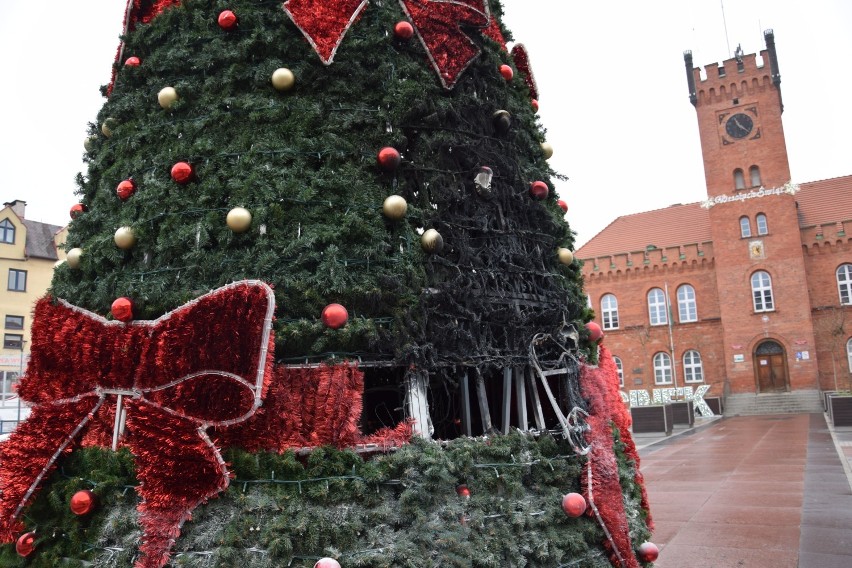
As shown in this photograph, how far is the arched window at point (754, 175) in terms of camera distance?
3428 centimetres

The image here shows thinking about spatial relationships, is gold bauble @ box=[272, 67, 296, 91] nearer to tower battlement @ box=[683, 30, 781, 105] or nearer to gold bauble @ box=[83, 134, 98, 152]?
gold bauble @ box=[83, 134, 98, 152]

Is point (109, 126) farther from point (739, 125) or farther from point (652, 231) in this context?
point (652, 231)

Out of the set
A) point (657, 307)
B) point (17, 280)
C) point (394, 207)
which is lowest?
point (394, 207)

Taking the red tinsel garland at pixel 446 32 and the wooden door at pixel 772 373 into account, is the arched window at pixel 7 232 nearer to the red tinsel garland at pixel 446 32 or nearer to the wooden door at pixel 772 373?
the red tinsel garland at pixel 446 32

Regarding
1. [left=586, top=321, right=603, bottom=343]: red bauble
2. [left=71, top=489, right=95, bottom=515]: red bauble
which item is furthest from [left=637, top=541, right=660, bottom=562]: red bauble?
[left=71, top=489, right=95, bottom=515]: red bauble

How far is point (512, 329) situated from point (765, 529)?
16.6 ft

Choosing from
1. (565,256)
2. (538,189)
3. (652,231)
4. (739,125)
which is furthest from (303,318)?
(652,231)

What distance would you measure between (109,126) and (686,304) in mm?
35447

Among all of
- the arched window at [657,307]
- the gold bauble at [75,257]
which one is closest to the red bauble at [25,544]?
the gold bauble at [75,257]

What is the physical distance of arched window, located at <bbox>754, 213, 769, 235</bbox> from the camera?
3391 centimetres

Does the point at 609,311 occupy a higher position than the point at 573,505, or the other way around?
the point at 609,311

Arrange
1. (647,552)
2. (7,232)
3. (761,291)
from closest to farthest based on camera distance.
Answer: (647,552) < (7,232) < (761,291)

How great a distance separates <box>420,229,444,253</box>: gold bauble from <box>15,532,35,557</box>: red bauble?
9.95 ft

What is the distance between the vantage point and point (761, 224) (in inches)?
1340
